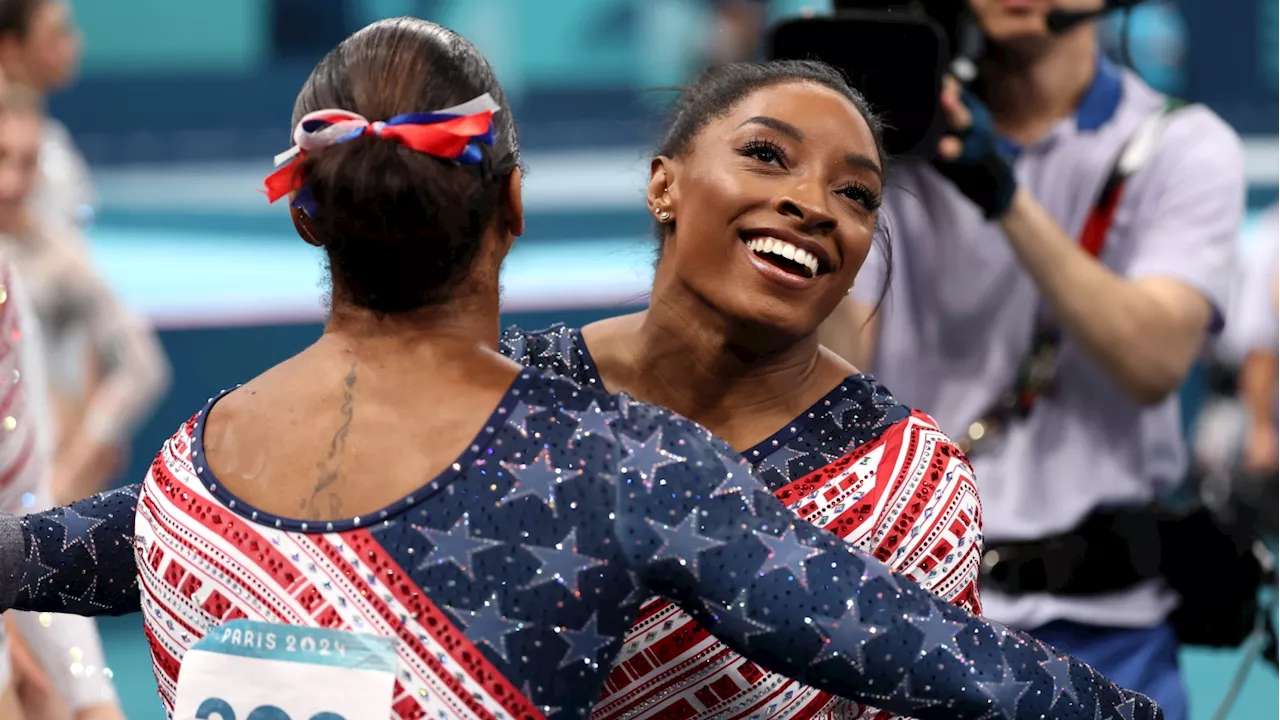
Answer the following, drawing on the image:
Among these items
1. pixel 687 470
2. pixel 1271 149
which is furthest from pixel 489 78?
pixel 1271 149

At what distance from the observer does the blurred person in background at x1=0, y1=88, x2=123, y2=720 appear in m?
2.17

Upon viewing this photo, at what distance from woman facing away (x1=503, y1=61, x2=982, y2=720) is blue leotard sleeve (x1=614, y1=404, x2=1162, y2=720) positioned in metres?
0.19

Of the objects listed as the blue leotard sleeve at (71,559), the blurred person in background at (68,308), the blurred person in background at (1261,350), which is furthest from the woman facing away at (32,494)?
the blurred person in background at (1261,350)

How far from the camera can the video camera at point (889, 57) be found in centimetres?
188

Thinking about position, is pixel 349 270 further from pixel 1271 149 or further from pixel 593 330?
pixel 1271 149

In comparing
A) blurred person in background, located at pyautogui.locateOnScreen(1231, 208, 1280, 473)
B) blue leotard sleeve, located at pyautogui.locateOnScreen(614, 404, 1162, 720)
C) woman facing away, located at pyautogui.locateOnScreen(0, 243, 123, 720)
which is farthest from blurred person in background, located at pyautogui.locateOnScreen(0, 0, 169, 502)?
blue leotard sleeve, located at pyautogui.locateOnScreen(614, 404, 1162, 720)

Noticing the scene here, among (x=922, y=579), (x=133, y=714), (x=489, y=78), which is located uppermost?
(x=489, y=78)

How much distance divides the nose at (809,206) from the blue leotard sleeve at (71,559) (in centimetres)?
60

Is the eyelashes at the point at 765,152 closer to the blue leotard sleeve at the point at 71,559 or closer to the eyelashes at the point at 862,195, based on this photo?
the eyelashes at the point at 862,195

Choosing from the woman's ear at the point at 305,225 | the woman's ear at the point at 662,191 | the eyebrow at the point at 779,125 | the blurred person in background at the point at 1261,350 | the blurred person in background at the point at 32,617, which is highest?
the woman's ear at the point at 305,225

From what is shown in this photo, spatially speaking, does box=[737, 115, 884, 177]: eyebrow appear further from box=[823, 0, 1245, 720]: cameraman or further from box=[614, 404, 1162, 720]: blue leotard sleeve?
box=[823, 0, 1245, 720]: cameraman

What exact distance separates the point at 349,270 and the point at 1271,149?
33.4ft

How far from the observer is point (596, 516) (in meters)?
1.22

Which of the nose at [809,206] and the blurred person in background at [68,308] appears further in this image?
the blurred person in background at [68,308]
